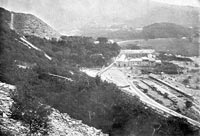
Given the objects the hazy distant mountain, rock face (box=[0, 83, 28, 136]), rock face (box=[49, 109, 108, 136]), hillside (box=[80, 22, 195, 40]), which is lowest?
rock face (box=[49, 109, 108, 136])

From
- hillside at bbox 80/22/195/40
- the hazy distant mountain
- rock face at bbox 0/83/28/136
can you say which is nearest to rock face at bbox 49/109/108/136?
rock face at bbox 0/83/28/136

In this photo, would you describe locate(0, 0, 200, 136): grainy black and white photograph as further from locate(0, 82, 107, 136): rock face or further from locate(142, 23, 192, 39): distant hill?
locate(142, 23, 192, 39): distant hill

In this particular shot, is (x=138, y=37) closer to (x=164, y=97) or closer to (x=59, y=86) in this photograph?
(x=164, y=97)

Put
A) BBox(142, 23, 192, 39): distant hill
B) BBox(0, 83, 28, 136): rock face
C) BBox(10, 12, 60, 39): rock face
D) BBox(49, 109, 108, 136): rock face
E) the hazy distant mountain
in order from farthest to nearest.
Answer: the hazy distant mountain → BBox(142, 23, 192, 39): distant hill → BBox(10, 12, 60, 39): rock face → BBox(49, 109, 108, 136): rock face → BBox(0, 83, 28, 136): rock face

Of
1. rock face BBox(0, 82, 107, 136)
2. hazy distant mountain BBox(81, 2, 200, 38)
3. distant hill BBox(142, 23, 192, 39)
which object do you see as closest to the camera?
rock face BBox(0, 82, 107, 136)

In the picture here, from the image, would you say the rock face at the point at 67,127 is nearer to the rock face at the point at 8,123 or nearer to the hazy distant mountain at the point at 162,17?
the rock face at the point at 8,123

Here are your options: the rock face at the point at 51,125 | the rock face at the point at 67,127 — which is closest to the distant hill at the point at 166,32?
the rock face at the point at 67,127

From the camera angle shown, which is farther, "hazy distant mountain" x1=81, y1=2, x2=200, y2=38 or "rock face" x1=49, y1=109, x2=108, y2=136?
"hazy distant mountain" x1=81, y1=2, x2=200, y2=38
